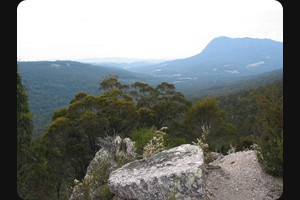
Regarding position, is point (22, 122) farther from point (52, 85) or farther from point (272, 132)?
point (52, 85)

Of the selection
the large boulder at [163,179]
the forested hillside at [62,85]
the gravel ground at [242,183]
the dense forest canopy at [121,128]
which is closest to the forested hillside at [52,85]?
the forested hillside at [62,85]

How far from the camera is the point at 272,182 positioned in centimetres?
557

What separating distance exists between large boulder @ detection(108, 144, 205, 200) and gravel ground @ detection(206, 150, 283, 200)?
0.60m

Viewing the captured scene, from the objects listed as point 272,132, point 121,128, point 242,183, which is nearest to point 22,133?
point 242,183

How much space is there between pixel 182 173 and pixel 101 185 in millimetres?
1794

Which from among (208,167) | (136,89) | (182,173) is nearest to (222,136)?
(136,89)

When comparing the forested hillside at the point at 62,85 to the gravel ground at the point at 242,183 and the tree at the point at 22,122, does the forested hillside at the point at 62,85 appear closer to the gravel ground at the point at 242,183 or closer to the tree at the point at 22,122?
the tree at the point at 22,122

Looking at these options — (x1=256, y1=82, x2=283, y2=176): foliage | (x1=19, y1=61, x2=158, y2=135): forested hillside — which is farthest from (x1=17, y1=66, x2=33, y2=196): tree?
(x1=19, y1=61, x2=158, y2=135): forested hillside

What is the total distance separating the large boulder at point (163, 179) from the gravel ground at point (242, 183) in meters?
0.60

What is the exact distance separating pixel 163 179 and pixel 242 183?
1733 millimetres

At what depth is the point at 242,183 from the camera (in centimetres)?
561

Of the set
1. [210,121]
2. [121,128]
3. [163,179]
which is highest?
[163,179]

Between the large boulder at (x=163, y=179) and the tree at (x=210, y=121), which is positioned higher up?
the large boulder at (x=163, y=179)

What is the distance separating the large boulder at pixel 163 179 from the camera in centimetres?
459
